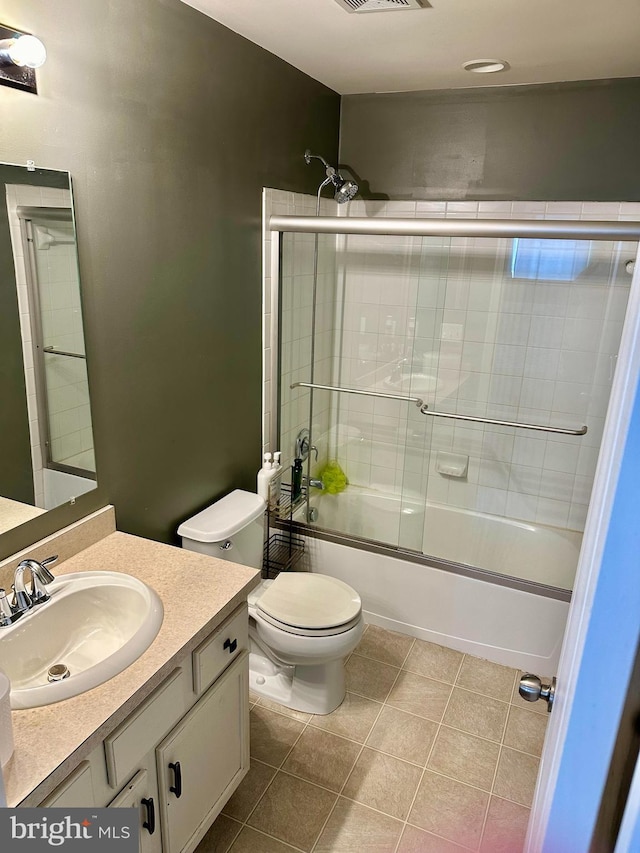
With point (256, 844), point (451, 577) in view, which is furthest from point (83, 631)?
point (451, 577)

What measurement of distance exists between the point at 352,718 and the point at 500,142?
2.61 meters

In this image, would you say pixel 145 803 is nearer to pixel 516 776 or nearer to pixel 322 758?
pixel 322 758

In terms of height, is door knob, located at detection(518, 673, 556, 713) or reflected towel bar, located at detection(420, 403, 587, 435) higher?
door knob, located at detection(518, 673, 556, 713)

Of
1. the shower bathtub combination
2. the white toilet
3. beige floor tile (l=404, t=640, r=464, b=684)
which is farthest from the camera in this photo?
the shower bathtub combination

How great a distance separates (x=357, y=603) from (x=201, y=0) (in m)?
2.10

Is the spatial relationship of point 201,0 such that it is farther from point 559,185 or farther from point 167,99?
point 559,185

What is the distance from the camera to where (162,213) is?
6.42 feet

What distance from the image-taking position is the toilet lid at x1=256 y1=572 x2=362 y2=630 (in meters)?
2.19

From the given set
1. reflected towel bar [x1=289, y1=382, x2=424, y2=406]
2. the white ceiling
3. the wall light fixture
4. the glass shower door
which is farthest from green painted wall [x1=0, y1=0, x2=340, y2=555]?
the glass shower door

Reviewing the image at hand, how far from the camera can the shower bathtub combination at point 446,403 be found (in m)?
2.71

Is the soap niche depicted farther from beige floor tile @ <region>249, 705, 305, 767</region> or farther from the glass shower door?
beige floor tile @ <region>249, 705, 305, 767</region>

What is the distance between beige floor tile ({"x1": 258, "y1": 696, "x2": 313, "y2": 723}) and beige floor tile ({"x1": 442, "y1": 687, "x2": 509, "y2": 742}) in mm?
536

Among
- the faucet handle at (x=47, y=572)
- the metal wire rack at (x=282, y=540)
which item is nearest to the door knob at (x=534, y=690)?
the faucet handle at (x=47, y=572)

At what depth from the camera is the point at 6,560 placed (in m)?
Answer: 1.56
